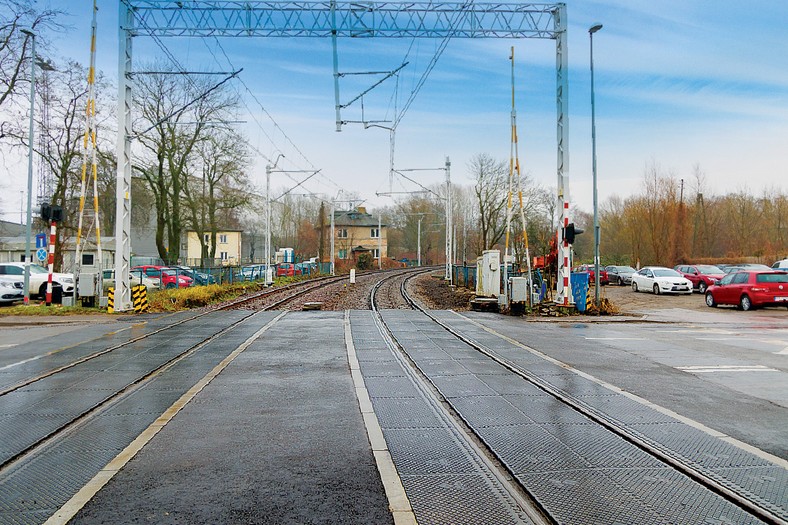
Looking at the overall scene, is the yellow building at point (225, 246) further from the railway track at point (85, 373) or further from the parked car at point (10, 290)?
the railway track at point (85, 373)

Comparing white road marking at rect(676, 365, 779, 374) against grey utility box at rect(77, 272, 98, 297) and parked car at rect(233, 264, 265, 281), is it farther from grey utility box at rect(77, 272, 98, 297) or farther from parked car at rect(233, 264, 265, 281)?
parked car at rect(233, 264, 265, 281)

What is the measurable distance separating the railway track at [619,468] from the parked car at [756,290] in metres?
19.3

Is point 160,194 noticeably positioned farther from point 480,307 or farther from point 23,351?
point 23,351

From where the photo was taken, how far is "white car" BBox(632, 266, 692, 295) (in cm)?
3503

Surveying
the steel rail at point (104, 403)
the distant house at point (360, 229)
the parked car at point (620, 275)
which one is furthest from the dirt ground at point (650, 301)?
the distant house at point (360, 229)

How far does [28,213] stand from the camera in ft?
89.6

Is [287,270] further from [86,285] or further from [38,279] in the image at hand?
[86,285]

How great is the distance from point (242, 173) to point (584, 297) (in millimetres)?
35751

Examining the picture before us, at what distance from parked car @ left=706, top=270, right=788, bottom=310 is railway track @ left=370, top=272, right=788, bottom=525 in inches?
761

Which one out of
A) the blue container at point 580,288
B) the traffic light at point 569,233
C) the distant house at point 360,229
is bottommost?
the blue container at point 580,288

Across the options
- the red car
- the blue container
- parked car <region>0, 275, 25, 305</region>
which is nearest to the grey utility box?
parked car <region>0, 275, 25, 305</region>

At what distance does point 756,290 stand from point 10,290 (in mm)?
29821

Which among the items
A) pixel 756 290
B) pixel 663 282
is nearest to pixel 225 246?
pixel 663 282

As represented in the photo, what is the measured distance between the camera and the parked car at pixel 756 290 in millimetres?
24719
